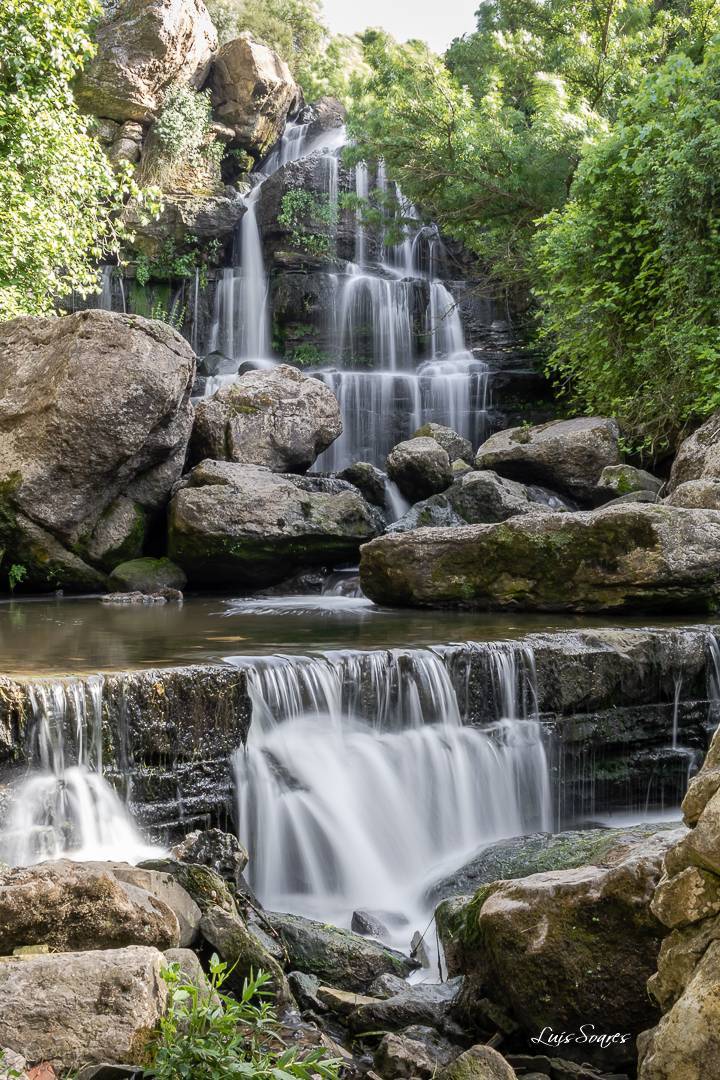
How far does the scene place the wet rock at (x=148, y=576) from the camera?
1178 centimetres

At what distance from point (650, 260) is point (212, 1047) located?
1279cm

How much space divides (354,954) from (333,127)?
→ 2993 cm

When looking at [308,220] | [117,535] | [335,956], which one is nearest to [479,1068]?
[335,956]

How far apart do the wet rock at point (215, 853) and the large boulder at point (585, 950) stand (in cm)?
149

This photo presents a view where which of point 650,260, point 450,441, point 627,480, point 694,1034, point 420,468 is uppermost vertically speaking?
point 650,260

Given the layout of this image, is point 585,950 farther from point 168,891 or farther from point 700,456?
point 700,456

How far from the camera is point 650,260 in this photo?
1294 centimetres

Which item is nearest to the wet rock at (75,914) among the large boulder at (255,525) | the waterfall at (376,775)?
the waterfall at (376,775)

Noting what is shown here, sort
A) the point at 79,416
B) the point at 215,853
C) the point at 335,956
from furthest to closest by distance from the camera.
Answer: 1. the point at 79,416
2. the point at 215,853
3. the point at 335,956

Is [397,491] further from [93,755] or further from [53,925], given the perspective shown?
[53,925]

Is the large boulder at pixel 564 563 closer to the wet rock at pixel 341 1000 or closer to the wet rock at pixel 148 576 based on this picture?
the wet rock at pixel 148 576

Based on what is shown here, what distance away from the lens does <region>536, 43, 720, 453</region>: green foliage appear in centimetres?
1162

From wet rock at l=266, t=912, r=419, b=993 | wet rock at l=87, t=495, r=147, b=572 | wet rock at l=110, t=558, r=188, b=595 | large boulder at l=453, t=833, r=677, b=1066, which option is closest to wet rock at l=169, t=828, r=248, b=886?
wet rock at l=266, t=912, r=419, b=993

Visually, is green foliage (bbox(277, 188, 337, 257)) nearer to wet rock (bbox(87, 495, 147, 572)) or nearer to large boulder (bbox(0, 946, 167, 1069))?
wet rock (bbox(87, 495, 147, 572))
